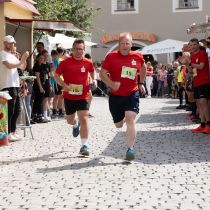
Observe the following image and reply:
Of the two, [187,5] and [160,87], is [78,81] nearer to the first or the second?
[160,87]

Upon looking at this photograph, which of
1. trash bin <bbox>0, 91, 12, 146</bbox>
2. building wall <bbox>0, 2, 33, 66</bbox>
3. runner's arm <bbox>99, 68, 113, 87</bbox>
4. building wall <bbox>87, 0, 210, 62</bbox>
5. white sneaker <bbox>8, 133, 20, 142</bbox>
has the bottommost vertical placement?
white sneaker <bbox>8, 133, 20, 142</bbox>

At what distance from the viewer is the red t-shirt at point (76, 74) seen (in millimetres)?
8836

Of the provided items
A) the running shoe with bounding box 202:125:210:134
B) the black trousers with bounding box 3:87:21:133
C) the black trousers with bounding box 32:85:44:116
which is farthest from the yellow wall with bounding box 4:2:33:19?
the running shoe with bounding box 202:125:210:134

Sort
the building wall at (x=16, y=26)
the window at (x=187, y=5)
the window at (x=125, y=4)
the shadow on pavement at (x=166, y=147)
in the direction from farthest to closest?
the window at (x=125, y=4)
the window at (x=187, y=5)
the building wall at (x=16, y=26)
the shadow on pavement at (x=166, y=147)

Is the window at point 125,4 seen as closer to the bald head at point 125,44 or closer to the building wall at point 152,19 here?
the building wall at point 152,19

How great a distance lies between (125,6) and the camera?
3591cm

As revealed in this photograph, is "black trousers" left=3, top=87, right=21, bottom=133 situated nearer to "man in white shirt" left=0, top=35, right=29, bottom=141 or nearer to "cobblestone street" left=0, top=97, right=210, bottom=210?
"man in white shirt" left=0, top=35, right=29, bottom=141

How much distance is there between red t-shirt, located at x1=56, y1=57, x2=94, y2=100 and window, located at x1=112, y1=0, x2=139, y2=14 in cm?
2712

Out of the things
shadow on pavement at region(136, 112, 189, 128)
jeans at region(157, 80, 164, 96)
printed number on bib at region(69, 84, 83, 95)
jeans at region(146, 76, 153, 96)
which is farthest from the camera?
jeans at region(157, 80, 164, 96)

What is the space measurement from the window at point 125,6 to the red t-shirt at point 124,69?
2756 centimetres

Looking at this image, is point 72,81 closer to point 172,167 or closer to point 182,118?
point 172,167

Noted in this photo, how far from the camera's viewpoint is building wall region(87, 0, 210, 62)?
114 ft

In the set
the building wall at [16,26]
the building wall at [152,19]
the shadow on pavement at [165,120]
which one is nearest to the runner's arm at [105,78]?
the building wall at [16,26]

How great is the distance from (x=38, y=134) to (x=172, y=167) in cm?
453
